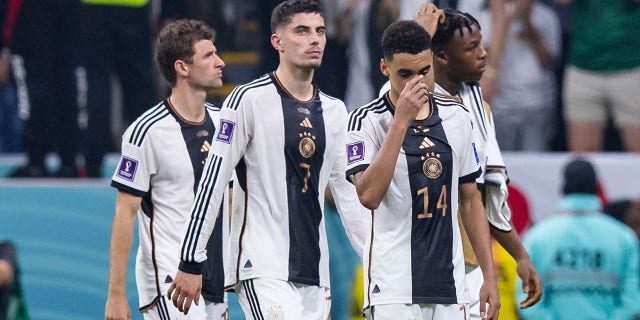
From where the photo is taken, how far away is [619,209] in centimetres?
1160

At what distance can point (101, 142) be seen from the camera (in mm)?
11828

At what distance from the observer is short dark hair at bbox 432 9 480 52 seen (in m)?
7.78

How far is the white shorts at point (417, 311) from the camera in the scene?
6969mm

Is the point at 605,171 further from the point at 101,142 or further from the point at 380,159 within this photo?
the point at 380,159

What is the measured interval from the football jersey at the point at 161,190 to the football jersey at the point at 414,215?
1.31 m

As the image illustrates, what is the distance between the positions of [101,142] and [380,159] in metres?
5.48

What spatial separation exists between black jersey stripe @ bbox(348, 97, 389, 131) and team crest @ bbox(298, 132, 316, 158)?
494mm

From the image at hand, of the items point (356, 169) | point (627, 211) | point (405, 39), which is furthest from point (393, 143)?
point (627, 211)

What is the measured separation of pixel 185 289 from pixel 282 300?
1.62 feet

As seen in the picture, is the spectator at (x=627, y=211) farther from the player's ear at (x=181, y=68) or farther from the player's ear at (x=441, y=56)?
the player's ear at (x=181, y=68)

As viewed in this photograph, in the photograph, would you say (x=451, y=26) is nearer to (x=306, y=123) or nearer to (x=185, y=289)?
(x=306, y=123)

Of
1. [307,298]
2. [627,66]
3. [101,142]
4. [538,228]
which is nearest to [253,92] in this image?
[307,298]

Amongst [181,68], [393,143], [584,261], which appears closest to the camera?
[393,143]

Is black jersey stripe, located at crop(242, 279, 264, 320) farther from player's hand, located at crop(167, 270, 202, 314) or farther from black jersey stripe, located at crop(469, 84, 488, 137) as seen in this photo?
black jersey stripe, located at crop(469, 84, 488, 137)
